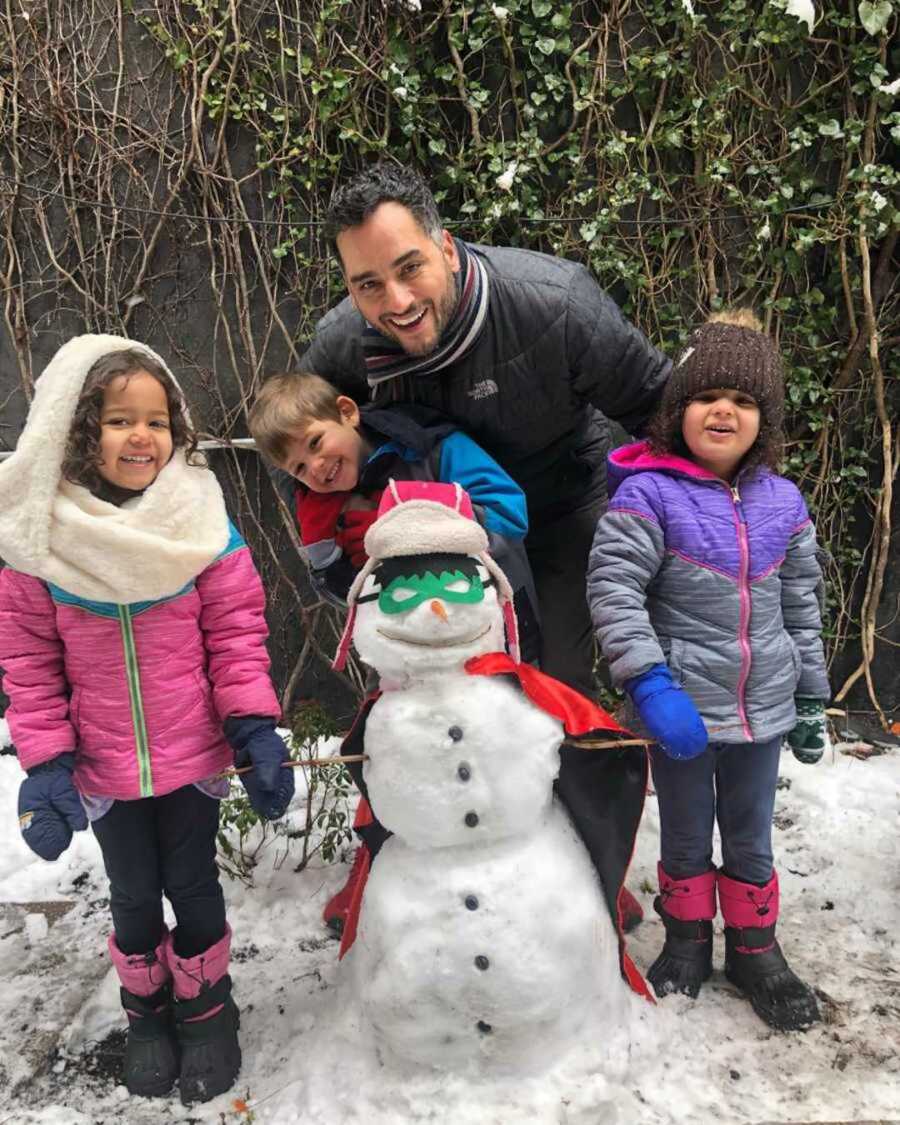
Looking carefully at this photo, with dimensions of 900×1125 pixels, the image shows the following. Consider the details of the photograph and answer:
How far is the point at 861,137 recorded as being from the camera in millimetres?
2916

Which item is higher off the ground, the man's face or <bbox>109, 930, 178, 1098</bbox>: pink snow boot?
the man's face

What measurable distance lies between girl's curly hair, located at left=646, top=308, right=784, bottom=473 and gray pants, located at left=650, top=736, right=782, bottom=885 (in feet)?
2.12

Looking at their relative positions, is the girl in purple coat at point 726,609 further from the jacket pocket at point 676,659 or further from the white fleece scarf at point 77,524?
the white fleece scarf at point 77,524

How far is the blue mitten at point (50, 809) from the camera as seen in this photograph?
61.6 inches

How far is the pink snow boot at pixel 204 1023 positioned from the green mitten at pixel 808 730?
139 centimetres

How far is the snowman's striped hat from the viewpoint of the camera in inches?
61.8

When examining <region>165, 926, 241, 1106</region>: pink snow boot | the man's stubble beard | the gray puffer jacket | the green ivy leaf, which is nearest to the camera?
<region>165, 926, 241, 1106</region>: pink snow boot

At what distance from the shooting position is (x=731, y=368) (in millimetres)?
1795

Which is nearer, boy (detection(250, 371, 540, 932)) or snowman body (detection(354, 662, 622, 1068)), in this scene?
snowman body (detection(354, 662, 622, 1068))

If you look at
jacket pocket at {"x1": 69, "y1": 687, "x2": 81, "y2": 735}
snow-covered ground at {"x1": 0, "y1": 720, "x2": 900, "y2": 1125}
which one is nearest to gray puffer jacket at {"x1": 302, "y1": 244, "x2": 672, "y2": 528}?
jacket pocket at {"x1": 69, "y1": 687, "x2": 81, "y2": 735}

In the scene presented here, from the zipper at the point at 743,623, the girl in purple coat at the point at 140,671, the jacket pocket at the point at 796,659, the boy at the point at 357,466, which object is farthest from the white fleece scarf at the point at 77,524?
the jacket pocket at the point at 796,659

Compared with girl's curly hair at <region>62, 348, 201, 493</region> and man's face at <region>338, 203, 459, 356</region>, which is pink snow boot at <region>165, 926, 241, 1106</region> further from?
man's face at <region>338, 203, 459, 356</region>

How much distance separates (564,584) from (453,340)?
2.59 feet

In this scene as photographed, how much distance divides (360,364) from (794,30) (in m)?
2.04
